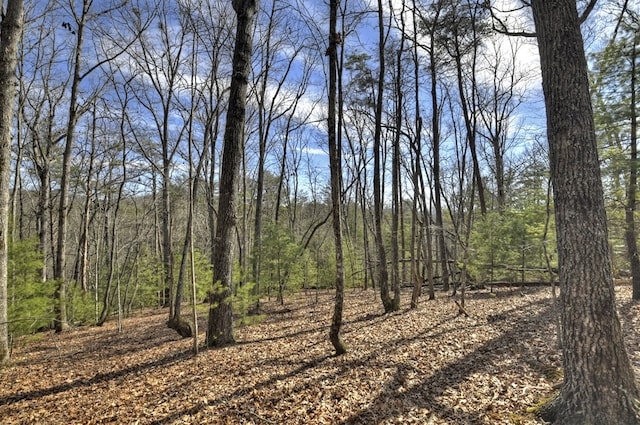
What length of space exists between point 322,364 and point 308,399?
1.10m

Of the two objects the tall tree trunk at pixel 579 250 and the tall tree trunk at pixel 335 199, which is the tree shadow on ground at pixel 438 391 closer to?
the tall tree trunk at pixel 579 250

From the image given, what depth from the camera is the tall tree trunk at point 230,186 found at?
5766 mm

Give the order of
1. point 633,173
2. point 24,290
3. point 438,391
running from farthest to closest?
point 633,173, point 24,290, point 438,391

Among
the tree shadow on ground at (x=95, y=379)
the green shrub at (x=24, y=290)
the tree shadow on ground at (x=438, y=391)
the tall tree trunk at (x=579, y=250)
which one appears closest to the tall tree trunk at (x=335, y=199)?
the tree shadow on ground at (x=438, y=391)

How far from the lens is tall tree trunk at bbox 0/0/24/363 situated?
5.14 meters

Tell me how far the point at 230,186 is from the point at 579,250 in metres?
5.13

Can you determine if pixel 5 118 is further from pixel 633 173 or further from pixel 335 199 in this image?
pixel 633 173

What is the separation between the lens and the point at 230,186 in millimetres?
5879

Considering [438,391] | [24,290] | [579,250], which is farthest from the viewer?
[24,290]

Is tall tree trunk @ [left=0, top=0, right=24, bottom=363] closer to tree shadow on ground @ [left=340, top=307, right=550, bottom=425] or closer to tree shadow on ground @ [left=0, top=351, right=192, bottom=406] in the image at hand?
tree shadow on ground @ [left=0, top=351, right=192, bottom=406]

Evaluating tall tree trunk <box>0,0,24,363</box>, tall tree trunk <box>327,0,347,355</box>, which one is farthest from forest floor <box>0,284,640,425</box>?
tall tree trunk <box>0,0,24,363</box>

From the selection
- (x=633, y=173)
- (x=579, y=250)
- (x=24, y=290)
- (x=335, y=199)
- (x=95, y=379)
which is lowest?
(x=95, y=379)

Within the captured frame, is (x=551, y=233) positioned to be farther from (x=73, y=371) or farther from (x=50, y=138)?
(x=50, y=138)

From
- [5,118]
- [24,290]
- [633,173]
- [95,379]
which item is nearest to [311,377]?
[95,379]
